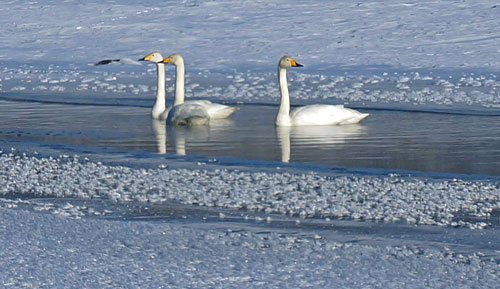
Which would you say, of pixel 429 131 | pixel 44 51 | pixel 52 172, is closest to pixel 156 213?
pixel 52 172

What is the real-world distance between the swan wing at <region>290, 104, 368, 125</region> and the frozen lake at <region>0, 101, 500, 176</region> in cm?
7

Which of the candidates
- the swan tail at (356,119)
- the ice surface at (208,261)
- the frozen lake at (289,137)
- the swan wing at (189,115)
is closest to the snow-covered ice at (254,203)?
the ice surface at (208,261)

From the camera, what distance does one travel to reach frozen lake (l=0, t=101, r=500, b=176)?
8609 millimetres

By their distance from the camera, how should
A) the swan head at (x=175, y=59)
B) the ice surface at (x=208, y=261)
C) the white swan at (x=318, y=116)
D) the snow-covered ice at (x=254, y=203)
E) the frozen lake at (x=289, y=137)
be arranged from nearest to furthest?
the ice surface at (x=208, y=261) < the snow-covered ice at (x=254, y=203) < the frozen lake at (x=289, y=137) < the white swan at (x=318, y=116) < the swan head at (x=175, y=59)

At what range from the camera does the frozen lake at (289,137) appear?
8609 millimetres

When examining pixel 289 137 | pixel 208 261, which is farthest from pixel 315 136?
pixel 208 261

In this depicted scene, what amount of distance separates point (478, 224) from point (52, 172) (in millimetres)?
3155

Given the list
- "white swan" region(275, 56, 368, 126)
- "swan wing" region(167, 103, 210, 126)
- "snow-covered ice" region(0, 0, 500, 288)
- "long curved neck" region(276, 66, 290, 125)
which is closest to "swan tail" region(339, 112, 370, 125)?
"white swan" region(275, 56, 368, 126)

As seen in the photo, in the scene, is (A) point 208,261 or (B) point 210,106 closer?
(A) point 208,261

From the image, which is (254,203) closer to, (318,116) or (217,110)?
(318,116)

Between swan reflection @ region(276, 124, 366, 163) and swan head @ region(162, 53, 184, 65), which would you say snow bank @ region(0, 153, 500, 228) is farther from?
swan head @ region(162, 53, 184, 65)

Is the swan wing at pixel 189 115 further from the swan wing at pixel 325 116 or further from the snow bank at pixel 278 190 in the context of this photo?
the snow bank at pixel 278 190

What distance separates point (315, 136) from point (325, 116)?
0.54 meters

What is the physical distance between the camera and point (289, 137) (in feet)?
33.3
